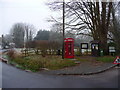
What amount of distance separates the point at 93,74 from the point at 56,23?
39.4 feet

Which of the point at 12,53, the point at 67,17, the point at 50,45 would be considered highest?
the point at 67,17

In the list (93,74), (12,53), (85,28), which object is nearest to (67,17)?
(85,28)

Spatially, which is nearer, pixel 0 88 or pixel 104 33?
pixel 0 88

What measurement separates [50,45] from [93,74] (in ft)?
27.8

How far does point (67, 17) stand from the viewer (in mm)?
16594

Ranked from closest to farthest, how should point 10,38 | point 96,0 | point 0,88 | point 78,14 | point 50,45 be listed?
point 0,88 < point 50,45 < point 96,0 < point 78,14 < point 10,38

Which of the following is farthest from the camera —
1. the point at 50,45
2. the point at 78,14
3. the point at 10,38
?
the point at 10,38

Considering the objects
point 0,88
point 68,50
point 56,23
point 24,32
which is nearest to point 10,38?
point 24,32

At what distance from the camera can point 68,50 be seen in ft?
40.6

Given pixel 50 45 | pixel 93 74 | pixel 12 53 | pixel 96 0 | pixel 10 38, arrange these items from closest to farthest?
pixel 93 74, pixel 12 53, pixel 50 45, pixel 96 0, pixel 10 38

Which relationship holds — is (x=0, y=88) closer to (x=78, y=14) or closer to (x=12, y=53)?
(x=12, y=53)

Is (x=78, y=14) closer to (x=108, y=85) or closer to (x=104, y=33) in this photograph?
(x=104, y=33)

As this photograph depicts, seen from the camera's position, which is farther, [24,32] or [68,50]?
[24,32]

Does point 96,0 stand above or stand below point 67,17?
above
